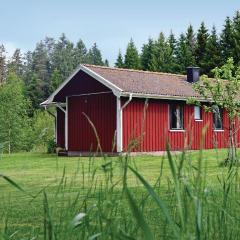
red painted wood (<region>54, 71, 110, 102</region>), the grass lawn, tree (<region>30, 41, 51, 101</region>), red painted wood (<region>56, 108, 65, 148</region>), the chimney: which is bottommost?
the grass lawn

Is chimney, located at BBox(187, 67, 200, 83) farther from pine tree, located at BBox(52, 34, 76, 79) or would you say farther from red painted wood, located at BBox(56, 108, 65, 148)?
pine tree, located at BBox(52, 34, 76, 79)

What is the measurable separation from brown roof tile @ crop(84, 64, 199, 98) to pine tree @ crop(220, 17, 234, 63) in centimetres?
2635

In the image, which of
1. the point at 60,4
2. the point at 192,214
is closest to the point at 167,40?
the point at 60,4

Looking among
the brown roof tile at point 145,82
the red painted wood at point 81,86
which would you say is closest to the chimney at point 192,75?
the brown roof tile at point 145,82

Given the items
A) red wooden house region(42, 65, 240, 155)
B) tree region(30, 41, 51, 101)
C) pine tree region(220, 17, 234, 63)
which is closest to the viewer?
red wooden house region(42, 65, 240, 155)

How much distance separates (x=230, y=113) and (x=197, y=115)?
10575 mm

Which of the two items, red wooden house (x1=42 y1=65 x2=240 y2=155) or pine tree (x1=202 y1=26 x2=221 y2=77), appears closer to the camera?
red wooden house (x1=42 y1=65 x2=240 y2=155)

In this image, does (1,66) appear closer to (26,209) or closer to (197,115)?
(197,115)

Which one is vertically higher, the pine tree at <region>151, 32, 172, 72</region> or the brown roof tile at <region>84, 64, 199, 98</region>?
the pine tree at <region>151, 32, 172, 72</region>

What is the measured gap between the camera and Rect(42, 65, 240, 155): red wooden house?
23438mm

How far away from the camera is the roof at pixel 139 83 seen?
23.2 metres

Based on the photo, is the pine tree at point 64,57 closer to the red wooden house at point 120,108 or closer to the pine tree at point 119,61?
the pine tree at point 119,61

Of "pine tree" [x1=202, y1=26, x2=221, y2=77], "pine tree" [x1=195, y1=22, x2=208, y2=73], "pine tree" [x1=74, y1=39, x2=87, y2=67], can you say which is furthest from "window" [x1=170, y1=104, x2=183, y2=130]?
"pine tree" [x1=74, y1=39, x2=87, y2=67]

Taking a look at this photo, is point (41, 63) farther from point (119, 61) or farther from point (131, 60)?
point (131, 60)
